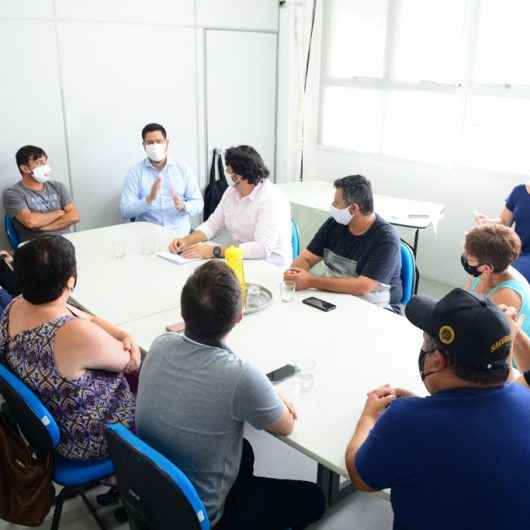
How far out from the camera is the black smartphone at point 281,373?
1807mm

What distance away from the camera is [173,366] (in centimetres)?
147

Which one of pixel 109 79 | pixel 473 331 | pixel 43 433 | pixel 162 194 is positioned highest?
pixel 109 79

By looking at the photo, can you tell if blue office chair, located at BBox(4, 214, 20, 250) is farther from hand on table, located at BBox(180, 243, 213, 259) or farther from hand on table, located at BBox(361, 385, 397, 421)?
hand on table, located at BBox(361, 385, 397, 421)

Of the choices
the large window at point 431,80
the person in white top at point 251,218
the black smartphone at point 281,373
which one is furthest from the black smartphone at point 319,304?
the large window at point 431,80

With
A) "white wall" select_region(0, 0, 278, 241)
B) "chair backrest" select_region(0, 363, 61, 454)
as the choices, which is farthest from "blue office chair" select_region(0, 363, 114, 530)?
"white wall" select_region(0, 0, 278, 241)

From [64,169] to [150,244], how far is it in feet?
5.49

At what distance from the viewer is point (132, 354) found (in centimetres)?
198

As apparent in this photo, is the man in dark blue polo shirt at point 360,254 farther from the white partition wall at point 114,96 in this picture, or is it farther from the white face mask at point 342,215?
the white partition wall at point 114,96

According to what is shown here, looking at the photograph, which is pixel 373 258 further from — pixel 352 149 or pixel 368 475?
pixel 352 149

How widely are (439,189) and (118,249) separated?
2923mm

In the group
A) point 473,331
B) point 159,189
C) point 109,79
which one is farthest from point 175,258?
point 109,79

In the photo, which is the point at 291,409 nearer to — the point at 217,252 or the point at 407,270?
the point at 407,270

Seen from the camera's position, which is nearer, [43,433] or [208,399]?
[208,399]

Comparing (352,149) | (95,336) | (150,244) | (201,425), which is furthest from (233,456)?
(352,149)
